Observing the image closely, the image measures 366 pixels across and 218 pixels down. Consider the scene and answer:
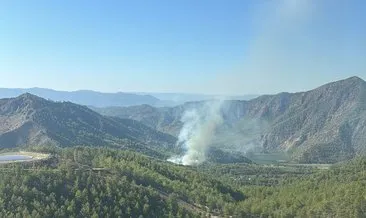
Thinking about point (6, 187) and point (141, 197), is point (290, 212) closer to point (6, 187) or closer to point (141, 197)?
point (141, 197)

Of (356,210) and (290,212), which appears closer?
(356,210)

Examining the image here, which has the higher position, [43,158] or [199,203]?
[43,158]

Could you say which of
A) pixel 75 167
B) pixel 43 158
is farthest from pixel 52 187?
pixel 43 158

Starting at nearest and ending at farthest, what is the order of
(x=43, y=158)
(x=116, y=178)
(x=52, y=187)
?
(x=52, y=187), (x=116, y=178), (x=43, y=158)

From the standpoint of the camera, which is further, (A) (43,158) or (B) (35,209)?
(A) (43,158)

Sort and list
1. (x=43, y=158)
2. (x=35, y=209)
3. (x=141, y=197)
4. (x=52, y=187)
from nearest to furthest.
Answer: (x=35, y=209), (x=52, y=187), (x=141, y=197), (x=43, y=158)

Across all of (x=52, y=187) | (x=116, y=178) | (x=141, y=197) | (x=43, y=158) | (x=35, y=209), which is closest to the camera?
(x=35, y=209)

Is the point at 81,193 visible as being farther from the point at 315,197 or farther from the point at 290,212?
the point at 315,197

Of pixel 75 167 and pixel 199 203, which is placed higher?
pixel 75 167

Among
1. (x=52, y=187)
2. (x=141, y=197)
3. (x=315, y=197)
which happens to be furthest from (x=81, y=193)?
(x=315, y=197)
